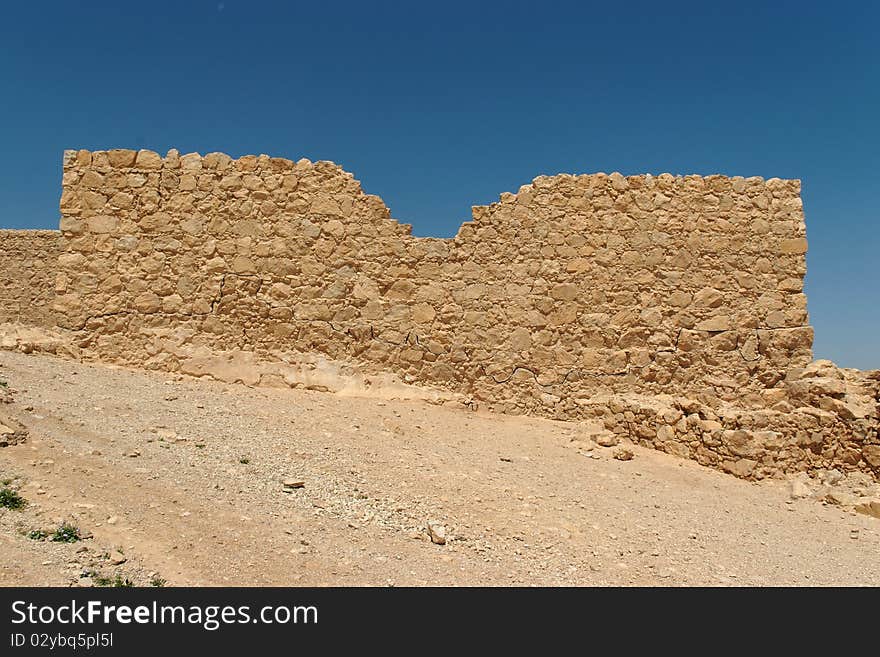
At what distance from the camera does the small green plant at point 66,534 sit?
410 centimetres

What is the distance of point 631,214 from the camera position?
30.2 feet

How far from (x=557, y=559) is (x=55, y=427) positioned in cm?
441

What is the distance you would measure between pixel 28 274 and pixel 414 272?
10.6 metres

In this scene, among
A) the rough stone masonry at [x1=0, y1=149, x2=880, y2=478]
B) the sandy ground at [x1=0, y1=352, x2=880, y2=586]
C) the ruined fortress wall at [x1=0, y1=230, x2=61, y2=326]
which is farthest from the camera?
the ruined fortress wall at [x1=0, y1=230, x2=61, y2=326]

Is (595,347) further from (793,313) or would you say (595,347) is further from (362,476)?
(362,476)

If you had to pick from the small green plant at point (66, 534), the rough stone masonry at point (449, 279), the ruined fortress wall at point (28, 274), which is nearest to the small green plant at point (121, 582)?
the small green plant at point (66, 534)

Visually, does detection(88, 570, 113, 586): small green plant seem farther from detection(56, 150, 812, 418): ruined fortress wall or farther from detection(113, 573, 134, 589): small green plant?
detection(56, 150, 812, 418): ruined fortress wall

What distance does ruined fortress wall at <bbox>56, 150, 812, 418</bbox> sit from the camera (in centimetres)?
909

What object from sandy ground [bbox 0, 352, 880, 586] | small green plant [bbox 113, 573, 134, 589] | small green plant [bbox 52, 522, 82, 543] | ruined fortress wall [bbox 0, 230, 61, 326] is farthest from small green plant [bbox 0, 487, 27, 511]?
ruined fortress wall [bbox 0, 230, 61, 326]

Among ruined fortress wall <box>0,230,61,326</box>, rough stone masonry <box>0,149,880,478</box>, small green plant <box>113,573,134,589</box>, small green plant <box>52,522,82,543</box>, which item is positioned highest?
ruined fortress wall <box>0,230,61,326</box>

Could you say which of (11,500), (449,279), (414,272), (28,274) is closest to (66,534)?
(11,500)

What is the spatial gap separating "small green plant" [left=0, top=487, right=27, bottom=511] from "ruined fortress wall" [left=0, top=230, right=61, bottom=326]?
12.1m

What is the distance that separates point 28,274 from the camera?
49.4 feet
